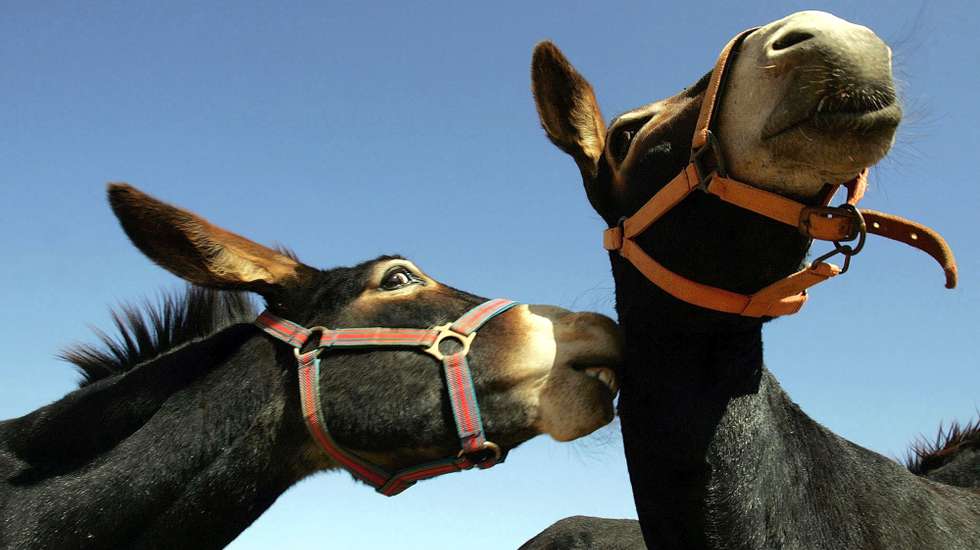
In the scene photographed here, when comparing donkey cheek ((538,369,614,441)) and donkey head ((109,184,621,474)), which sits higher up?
donkey head ((109,184,621,474))

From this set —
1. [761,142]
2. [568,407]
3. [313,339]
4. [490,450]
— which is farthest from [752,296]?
[313,339]

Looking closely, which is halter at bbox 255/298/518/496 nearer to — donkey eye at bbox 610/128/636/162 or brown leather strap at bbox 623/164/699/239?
brown leather strap at bbox 623/164/699/239

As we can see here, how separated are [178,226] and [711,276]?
2.18m

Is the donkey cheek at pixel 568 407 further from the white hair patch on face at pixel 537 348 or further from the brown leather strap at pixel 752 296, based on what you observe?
the brown leather strap at pixel 752 296

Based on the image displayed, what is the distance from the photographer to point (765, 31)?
10.0 feet

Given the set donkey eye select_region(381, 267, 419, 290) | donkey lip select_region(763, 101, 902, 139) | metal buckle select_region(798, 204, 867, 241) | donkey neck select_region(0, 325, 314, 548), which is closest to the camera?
donkey lip select_region(763, 101, 902, 139)

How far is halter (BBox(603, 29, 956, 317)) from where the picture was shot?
2.90 m

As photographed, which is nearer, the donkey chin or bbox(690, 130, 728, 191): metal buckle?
bbox(690, 130, 728, 191): metal buckle

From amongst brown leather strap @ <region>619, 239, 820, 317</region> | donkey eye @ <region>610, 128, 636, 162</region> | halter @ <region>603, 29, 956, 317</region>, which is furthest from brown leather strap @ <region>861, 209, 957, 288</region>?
donkey eye @ <region>610, 128, 636, 162</region>

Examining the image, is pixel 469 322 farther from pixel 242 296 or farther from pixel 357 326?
pixel 242 296

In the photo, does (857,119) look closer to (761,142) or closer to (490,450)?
(761,142)

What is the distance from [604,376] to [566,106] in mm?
1468

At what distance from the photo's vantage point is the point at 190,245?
3621mm

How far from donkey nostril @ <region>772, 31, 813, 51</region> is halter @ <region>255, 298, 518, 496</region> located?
5.08 ft
